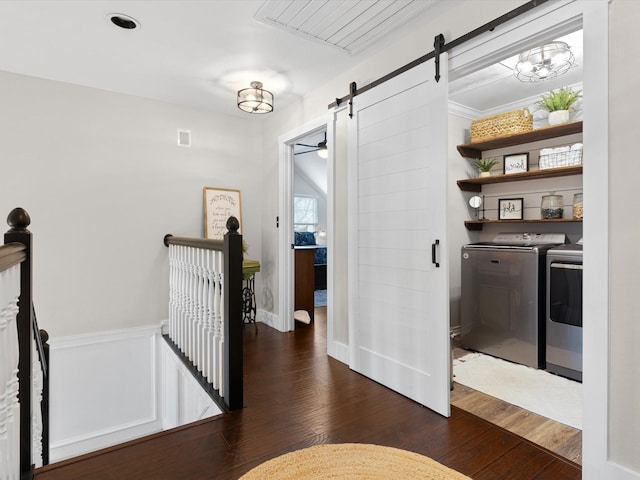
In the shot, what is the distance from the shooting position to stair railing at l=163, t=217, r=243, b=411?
6.97 feet

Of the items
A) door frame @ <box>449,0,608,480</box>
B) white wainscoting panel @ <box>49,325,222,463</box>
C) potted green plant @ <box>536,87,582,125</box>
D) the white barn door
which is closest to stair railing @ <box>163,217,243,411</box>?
white wainscoting panel @ <box>49,325,222,463</box>

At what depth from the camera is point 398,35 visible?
244 cm

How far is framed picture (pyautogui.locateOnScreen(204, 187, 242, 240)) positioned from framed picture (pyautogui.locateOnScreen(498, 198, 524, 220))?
116 inches

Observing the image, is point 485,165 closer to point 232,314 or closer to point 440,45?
point 440,45

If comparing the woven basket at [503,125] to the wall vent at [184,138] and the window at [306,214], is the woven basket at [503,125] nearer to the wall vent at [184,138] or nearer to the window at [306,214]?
the wall vent at [184,138]

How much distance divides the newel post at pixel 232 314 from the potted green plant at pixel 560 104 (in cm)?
294

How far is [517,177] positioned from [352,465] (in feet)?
10.3

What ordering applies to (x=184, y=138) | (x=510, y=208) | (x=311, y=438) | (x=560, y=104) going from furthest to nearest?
(x=184, y=138) → (x=510, y=208) → (x=560, y=104) → (x=311, y=438)

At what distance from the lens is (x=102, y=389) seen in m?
3.46

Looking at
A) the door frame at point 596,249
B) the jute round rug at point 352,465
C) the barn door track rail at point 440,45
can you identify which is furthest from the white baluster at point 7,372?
the barn door track rail at point 440,45

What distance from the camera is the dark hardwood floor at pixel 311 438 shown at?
5.35 feet

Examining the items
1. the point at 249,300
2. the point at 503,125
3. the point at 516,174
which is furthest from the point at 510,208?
the point at 249,300

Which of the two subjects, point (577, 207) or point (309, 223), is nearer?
point (577, 207)

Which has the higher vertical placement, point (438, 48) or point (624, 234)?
point (438, 48)
